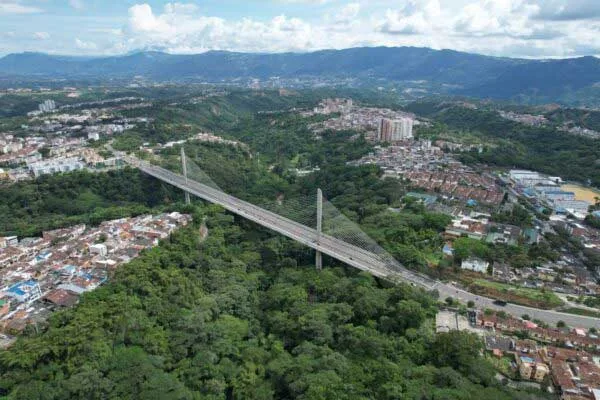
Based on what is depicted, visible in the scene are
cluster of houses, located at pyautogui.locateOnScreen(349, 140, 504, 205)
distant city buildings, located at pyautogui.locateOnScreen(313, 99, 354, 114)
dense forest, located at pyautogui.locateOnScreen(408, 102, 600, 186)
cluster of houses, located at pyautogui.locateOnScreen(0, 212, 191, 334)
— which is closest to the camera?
cluster of houses, located at pyautogui.locateOnScreen(0, 212, 191, 334)

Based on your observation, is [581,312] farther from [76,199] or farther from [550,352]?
[76,199]

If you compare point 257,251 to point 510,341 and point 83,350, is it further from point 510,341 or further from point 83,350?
point 510,341

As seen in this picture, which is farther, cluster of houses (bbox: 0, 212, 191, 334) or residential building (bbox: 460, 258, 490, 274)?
residential building (bbox: 460, 258, 490, 274)

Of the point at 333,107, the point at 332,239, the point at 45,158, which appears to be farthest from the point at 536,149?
the point at 45,158

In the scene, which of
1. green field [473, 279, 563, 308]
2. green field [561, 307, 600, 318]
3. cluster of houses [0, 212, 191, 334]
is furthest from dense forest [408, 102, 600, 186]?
cluster of houses [0, 212, 191, 334]

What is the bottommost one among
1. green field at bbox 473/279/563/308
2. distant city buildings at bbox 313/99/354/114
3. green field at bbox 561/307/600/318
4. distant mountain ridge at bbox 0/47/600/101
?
green field at bbox 561/307/600/318

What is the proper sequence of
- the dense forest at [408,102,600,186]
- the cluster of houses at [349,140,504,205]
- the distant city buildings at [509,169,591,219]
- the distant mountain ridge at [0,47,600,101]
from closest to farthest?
the distant city buildings at [509,169,591,219]
the cluster of houses at [349,140,504,205]
the dense forest at [408,102,600,186]
the distant mountain ridge at [0,47,600,101]

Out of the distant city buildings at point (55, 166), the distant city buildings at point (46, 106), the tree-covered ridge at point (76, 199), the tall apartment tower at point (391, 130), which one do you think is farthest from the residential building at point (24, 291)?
the distant city buildings at point (46, 106)

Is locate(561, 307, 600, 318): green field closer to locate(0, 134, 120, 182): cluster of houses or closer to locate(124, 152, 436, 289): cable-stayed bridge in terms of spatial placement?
locate(124, 152, 436, 289): cable-stayed bridge

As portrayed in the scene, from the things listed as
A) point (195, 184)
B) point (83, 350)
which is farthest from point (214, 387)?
point (195, 184)
